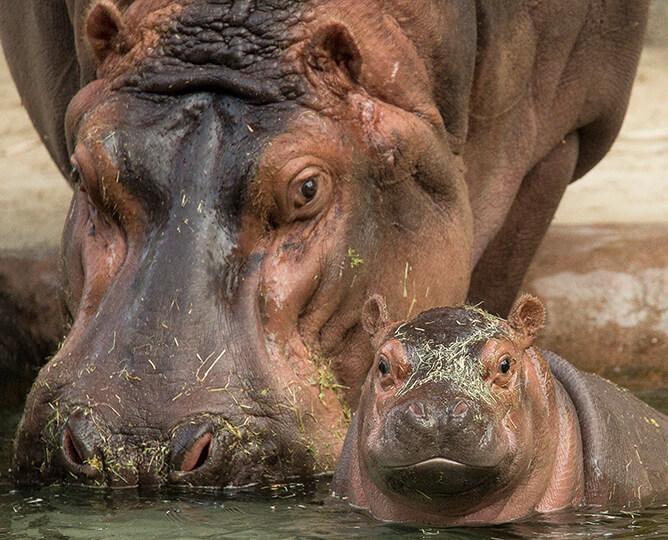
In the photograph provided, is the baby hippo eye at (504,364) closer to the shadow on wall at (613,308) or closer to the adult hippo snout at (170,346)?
the adult hippo snout at (170,346)

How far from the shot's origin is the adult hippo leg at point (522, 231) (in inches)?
326

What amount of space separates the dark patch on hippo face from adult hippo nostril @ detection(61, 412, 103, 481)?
2.75ft

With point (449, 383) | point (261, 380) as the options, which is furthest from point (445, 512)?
point (261, 380)

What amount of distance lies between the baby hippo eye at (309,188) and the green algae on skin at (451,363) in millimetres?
1046

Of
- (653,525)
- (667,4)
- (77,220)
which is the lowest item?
(653,525)

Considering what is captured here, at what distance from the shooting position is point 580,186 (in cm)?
1174

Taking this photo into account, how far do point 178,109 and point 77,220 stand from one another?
0.59 meters

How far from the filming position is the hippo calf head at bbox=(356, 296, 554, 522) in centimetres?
495

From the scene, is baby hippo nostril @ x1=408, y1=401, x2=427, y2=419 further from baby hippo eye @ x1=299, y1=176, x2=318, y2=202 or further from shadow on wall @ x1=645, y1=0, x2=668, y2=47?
shadow on wall @ x1=645, y1=0, x2=668, y2=47

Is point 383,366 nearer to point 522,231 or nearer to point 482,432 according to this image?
point 482,432

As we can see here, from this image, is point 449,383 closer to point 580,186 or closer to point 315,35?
point 315,35

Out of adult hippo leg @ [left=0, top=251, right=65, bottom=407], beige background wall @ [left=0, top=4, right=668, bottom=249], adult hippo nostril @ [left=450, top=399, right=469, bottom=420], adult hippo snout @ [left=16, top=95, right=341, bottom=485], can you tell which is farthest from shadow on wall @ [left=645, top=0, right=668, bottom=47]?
adult hippo nostril @ [left=450, top=399, right=469, bottom=420]

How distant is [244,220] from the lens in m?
6.16

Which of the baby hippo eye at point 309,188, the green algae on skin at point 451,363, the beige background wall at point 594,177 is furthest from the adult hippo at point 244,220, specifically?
the beige background wall at point 594,177
